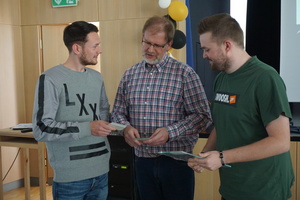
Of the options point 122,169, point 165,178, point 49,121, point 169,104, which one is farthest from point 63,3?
point 165,178

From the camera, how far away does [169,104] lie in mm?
2230

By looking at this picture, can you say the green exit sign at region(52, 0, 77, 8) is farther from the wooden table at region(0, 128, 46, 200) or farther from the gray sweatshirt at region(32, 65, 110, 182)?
the gray sweatshirt at region(32, 65, 110, 182)

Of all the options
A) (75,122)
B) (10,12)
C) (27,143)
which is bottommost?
(27,143)

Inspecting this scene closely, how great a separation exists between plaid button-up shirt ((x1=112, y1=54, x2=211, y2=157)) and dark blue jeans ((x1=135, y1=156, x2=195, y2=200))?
71mm

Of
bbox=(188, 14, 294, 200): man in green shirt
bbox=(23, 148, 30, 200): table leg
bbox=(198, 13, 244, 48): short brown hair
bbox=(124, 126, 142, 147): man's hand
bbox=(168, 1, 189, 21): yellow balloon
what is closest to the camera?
bbox=(188, 14, 294, 200): man in green shirt

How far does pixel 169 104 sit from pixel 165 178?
1.56 feet

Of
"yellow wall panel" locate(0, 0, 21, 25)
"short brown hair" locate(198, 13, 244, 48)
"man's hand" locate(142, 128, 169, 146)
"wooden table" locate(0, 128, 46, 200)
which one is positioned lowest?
"wooden table" locate(0, 128, 46, 200)

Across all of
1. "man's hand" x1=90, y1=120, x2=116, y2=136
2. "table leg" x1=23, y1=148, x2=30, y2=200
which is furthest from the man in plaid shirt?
"table leg" x1=23, y1=148, x2=30, y2=200

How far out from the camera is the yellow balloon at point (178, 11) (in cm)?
377

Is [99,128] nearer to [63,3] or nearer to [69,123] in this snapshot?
[69,123]

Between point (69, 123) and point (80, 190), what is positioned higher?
point (69, 123)

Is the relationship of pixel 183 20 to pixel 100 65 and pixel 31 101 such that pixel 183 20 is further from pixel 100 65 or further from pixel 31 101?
pixel 31 101

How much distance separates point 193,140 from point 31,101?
3375 mm

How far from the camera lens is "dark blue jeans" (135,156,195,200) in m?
2.22
